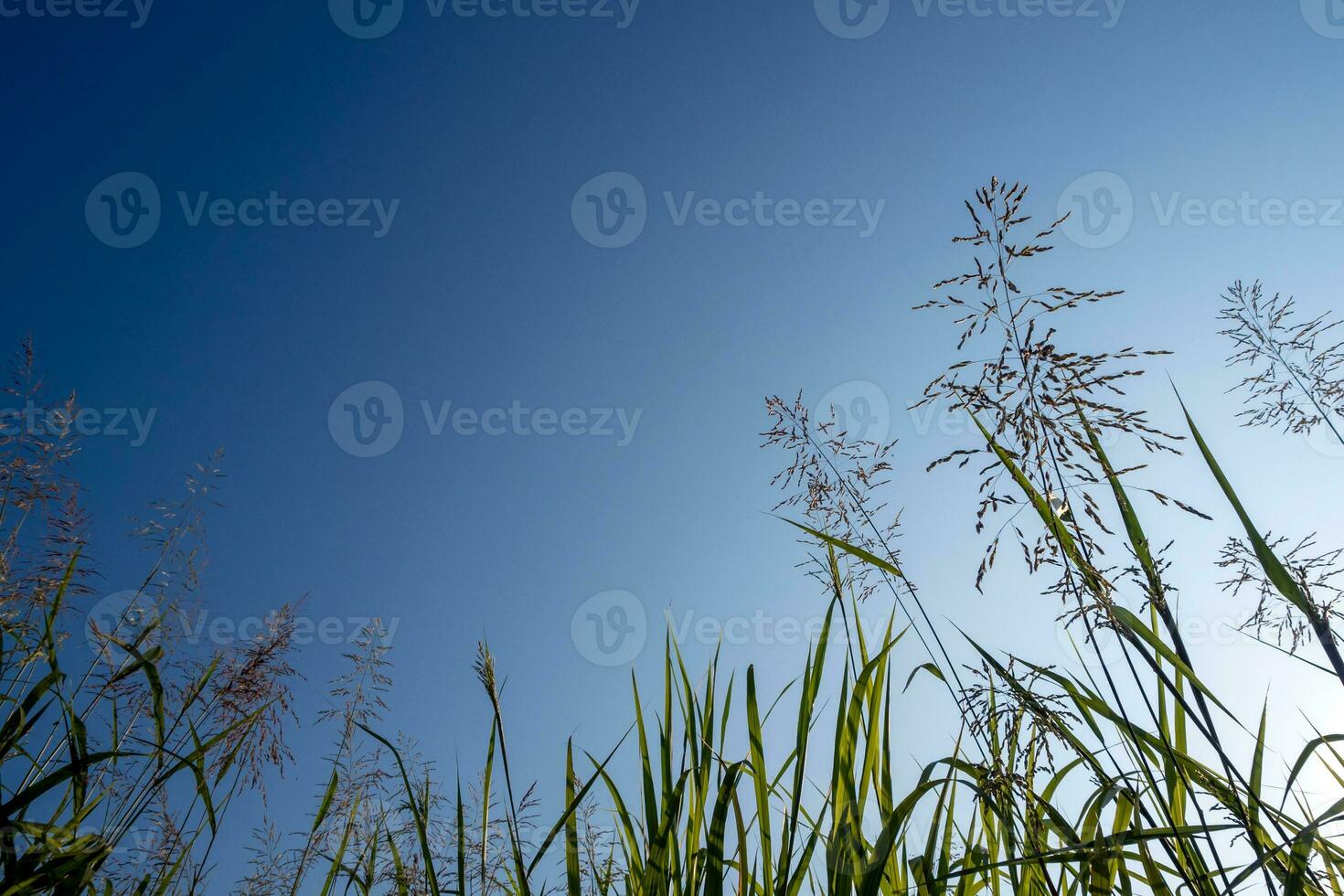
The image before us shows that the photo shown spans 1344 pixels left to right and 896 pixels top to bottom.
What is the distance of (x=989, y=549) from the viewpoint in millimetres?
1284

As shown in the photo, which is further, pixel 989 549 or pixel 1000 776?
pixel 989 549

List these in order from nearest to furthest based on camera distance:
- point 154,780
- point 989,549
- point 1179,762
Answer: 1. point 1179,762
2. point 989,549
3. point 154,780

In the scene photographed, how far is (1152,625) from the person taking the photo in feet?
4.25

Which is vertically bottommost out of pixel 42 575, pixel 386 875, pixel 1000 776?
pixel 386 875

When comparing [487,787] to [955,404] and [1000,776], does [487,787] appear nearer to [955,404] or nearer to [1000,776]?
[1000,776]

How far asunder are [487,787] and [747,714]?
614mm

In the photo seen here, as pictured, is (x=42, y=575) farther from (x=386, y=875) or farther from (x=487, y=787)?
(x=487, y=787)

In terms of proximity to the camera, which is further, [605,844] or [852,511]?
[605,844]

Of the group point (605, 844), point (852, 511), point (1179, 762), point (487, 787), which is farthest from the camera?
point (605, 844)

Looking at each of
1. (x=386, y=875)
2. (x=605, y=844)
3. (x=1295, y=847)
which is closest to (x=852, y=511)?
(x=1295, y=847)

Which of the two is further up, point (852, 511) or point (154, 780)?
point (852, 511)

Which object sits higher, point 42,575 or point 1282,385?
point 1282,385

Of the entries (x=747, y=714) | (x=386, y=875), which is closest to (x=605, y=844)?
(x=386, y=875)

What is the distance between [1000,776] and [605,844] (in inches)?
92.8
